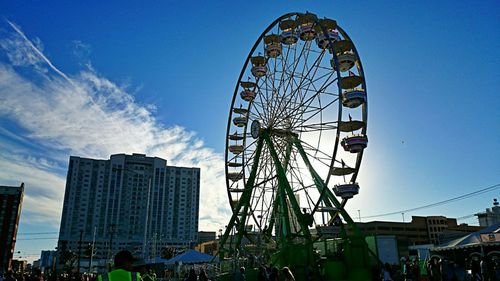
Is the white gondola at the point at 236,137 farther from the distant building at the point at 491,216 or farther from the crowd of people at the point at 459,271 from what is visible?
the distant building at the point at 491,216

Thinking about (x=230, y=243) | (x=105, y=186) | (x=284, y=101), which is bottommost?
(x=230, y=243)

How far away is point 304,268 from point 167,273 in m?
22.0

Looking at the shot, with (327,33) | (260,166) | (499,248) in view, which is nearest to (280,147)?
(260,166)

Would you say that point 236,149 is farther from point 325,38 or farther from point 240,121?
point 325,38

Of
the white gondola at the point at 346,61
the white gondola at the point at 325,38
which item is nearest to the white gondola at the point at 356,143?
the white gondola at the point at 346,61

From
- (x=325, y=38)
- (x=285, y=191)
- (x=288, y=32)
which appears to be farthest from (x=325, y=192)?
(x=288, y=32)

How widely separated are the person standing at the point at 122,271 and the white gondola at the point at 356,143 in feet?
58.3

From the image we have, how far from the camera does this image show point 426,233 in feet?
358

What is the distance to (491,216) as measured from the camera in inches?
2265

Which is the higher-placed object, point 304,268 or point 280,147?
point 280,147

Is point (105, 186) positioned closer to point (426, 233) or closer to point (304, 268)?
point (426, 233)

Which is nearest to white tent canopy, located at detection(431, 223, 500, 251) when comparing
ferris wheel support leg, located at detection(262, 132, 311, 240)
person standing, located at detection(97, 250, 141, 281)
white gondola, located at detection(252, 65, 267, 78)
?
ferris wheel support leg, located at detection(262, 132, 311, 240)

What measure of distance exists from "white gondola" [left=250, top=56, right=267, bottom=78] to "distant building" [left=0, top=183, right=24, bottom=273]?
67411 mm

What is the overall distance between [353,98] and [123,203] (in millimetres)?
96084
